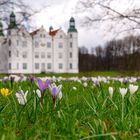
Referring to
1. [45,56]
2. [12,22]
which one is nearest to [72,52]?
[45,56]

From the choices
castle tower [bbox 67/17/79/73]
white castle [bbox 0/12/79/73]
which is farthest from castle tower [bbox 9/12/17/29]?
castle tower [bbox 67/17/79/73]

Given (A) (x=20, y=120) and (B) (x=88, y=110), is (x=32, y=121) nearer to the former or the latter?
(A) (x=20, y=120)

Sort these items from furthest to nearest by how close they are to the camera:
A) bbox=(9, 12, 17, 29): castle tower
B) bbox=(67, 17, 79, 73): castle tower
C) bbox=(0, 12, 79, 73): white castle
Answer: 1. bbox=(67, 17, 79, 73): castle tower
2. bbox=(0, 12, 79, 73): white castle
3. bbox=(9, 12, 17, 29): castle tower

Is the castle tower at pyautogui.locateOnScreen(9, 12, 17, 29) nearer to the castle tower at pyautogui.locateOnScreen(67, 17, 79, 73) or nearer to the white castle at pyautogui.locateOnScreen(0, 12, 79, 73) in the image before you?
the white castle at pyautogui.locateOnScreen(0, 12, 79, 73)

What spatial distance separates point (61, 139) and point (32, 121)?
556 mm

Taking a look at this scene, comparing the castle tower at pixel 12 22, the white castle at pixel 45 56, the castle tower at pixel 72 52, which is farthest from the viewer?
the castle tower at pixel 72 52

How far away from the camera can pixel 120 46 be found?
83.3 meters

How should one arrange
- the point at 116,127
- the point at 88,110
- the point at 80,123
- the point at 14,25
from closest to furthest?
the point at 116,127
the point at 80,123
the point at 88,110
the point at 14,25

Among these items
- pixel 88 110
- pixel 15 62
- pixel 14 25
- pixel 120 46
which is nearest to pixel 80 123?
pixel 88 110

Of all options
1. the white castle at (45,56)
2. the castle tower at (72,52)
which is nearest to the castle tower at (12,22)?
the white castle at (45,56)

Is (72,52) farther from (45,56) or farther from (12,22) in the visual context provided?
(12,22)

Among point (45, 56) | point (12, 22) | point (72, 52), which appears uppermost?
point (72, 52)

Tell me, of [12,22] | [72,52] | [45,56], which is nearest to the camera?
[12,22]

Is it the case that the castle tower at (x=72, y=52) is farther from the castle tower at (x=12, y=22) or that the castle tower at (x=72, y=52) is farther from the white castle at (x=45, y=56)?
the castle tower at (x=12, y=22)
